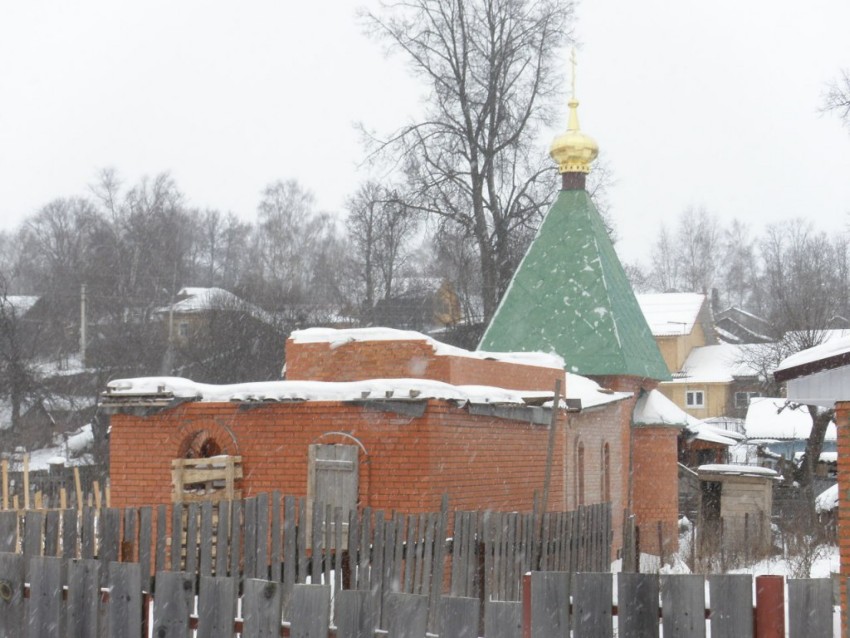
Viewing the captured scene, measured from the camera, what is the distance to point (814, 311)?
37.7 meters

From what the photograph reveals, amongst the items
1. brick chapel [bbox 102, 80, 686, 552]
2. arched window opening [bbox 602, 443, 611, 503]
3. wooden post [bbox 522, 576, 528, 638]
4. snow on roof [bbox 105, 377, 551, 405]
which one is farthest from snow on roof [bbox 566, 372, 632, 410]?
wooden post [bbox 522, 576, 528, 638]

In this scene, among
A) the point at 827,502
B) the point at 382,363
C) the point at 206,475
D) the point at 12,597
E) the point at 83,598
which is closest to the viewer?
the point at 83,598

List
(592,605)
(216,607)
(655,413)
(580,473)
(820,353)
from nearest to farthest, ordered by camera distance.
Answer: (592,605), (216,607), (820,353), (580,473), (655,413)

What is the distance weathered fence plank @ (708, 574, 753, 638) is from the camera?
451 centimetres

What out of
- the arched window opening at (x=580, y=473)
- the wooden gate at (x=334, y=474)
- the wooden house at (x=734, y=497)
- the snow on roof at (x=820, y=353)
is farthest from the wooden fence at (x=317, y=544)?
the wooden house at (x=734, y=497)

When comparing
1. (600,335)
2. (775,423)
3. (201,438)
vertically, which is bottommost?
(201,438)

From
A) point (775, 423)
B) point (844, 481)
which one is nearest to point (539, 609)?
point (844, 481)

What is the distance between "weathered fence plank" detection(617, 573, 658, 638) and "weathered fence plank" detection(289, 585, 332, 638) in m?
1.22

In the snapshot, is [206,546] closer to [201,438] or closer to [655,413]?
[201,438]

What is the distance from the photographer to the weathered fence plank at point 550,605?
4711 millimetres

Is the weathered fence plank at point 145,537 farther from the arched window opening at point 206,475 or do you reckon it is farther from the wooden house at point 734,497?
the wooden house at point 734,497

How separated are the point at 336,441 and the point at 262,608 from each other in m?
7.04

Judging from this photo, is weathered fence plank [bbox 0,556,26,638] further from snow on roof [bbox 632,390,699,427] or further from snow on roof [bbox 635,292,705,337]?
snow on roof [bbox 635,292,705,337]

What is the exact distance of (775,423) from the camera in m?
36.3
